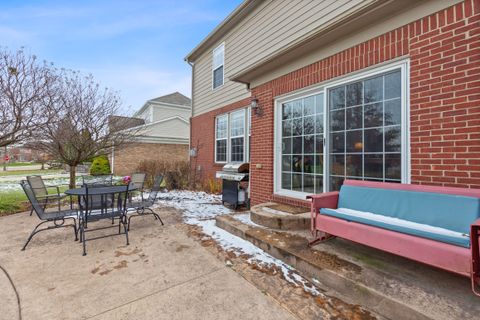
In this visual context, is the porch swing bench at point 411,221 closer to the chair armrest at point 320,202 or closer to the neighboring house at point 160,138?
the chair armrest at point 320,202

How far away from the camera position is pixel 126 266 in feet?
9.78

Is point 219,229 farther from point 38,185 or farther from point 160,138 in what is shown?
point 160,138

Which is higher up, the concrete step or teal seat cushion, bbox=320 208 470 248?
teal seat cushion, bbox=320 208 470 248

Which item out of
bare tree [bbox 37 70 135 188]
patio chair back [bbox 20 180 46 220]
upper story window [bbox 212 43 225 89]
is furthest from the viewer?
upper story window [bbox 212 43 225 89]

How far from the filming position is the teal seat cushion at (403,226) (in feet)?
6.48

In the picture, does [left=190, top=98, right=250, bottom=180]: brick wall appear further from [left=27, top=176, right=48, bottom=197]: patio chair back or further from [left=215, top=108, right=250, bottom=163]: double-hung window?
[left=27, top=176, right=48, bottom=197]: patio chair back

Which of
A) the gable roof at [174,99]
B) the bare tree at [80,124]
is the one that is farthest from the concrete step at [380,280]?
the gable roof at [174,99]

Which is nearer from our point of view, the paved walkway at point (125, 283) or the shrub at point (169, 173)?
the paved walkway at point (125, 283)

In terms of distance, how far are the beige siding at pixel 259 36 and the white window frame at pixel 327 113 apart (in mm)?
1150

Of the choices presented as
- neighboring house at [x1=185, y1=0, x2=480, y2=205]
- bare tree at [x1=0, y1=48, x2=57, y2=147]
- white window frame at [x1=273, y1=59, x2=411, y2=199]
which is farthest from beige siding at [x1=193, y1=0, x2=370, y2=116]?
bare tree at [x1=0, y1=48, x2=57, y2=147]

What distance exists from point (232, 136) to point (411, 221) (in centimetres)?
653

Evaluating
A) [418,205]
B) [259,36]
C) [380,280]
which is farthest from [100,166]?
[418,205]

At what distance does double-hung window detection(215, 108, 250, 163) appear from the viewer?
25.9 feet

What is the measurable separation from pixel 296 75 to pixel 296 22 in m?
2.95
